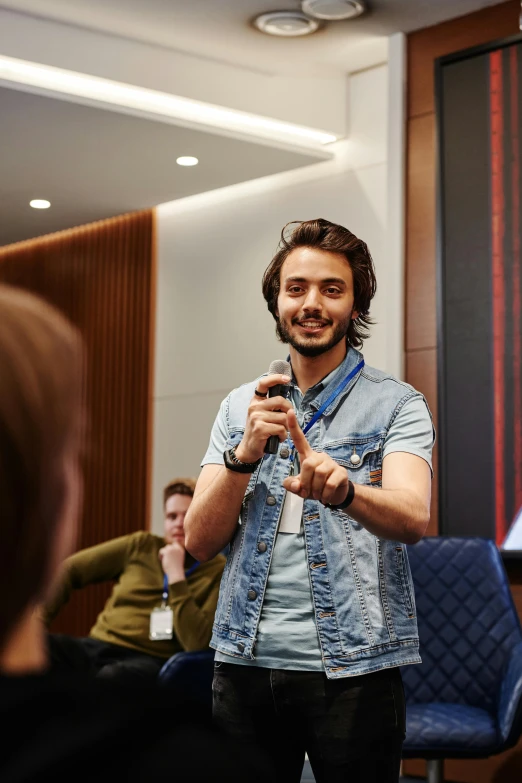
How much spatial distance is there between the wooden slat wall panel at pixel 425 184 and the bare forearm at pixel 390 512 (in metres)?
2.68

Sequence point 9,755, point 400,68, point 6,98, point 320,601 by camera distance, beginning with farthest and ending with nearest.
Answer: point 400,68 < point 6,98 < point 320,601 < point 9,755

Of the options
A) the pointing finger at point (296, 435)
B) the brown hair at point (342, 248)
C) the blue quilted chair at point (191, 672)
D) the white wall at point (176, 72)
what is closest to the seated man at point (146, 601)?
the blue quilted chair at point (191, 672)

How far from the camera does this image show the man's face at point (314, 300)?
2.13 meters

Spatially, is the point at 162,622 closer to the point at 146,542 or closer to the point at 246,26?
→ the point at 146,542

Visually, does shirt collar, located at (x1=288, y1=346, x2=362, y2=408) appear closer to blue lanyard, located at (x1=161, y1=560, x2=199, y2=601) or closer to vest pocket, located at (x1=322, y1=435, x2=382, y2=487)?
vest pocket, located at (x1=322, y1=435, x2=382, y2=487)

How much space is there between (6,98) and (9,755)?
4294 mm

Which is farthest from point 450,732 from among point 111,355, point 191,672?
point 111,355

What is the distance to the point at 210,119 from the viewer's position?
5.02 metres

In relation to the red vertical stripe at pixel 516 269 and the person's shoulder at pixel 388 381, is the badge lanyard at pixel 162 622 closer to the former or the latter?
the red vertical stripe at pixel 516 269

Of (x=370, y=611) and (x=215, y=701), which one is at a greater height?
(x=370, y=611)

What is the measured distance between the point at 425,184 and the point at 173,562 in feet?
6.51

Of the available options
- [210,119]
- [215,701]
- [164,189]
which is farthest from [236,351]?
[215,701]

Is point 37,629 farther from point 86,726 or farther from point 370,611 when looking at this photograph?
point 370,611

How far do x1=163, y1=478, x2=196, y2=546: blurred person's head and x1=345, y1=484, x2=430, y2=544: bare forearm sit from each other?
2.78 metres
